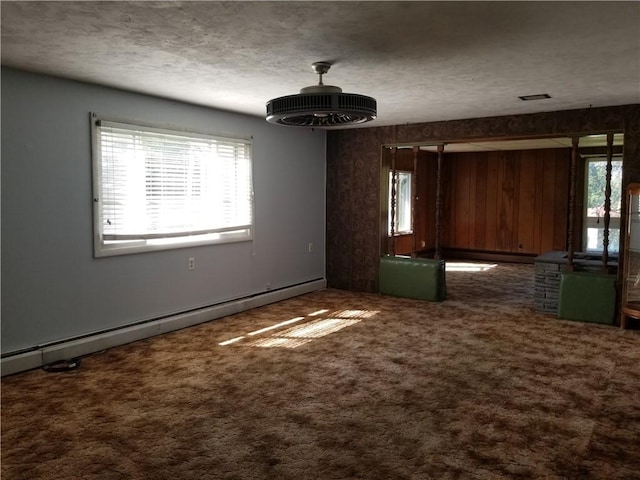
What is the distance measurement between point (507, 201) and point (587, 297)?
4.93m

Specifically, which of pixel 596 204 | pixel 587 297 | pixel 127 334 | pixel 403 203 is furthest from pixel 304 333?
pixel 596 204

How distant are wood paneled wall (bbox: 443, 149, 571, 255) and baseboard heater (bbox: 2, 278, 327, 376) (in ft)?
17.3

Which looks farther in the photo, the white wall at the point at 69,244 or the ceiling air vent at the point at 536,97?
the ceiling air vent at the point at 536,97

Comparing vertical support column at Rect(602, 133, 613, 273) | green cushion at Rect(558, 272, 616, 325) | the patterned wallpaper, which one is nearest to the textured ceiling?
vertical support column at Rect(602, 133, 613, 273)

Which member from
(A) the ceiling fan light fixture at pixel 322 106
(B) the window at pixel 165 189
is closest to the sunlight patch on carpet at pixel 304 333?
(B) the window at pixel 165 189

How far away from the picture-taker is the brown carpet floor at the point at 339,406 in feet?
8.32

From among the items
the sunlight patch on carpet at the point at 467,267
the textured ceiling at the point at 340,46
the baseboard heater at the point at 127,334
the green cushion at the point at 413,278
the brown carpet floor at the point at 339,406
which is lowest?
the brown carpet floor at the point at 339,406

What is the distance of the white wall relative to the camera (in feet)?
12.3

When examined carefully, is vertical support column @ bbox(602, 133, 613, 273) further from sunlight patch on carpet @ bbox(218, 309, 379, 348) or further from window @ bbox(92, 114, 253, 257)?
window @ bbox(92, 114, 253, 257)

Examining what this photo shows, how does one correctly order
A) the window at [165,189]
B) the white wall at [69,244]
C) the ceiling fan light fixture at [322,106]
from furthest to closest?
1. the window at [165,189]
2. the white wall at [69,244]
3. the ceiling fan light fixture at [322,106]

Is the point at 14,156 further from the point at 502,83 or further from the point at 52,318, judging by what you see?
the point at 502,83

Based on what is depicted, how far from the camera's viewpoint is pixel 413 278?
21.1ft

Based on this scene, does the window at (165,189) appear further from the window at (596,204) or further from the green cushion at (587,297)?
the window at (596,204)

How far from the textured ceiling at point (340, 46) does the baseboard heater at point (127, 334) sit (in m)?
2.11
